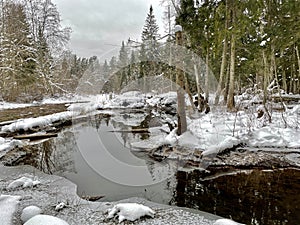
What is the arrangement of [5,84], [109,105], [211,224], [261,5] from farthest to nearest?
1. [109,105]
2. [5,84]
3. [261,5]
4. [211,224]

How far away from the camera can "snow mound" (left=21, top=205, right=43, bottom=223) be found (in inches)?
145

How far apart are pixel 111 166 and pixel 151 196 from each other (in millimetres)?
2271

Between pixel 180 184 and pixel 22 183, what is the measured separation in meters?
3.33

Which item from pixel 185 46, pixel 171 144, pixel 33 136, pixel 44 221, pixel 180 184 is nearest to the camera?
pixel 44 221

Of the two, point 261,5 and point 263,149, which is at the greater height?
point 261,5

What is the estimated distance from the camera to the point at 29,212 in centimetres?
376

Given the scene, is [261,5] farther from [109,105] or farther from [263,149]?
[109,105]

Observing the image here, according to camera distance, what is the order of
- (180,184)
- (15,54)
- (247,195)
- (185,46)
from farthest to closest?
(15,54) → (185,46) → (180,184) → (247,195)

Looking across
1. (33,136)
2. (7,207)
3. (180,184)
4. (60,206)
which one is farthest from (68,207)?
(33,136)

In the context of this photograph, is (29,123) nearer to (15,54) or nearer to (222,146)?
(222,146)

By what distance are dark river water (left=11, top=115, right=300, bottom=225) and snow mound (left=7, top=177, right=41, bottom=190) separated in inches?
35.7

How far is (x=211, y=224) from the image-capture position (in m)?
3.61

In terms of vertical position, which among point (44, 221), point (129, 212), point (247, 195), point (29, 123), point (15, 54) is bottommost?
point (247, 195)

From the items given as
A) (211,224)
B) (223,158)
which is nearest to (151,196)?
(211,224)
